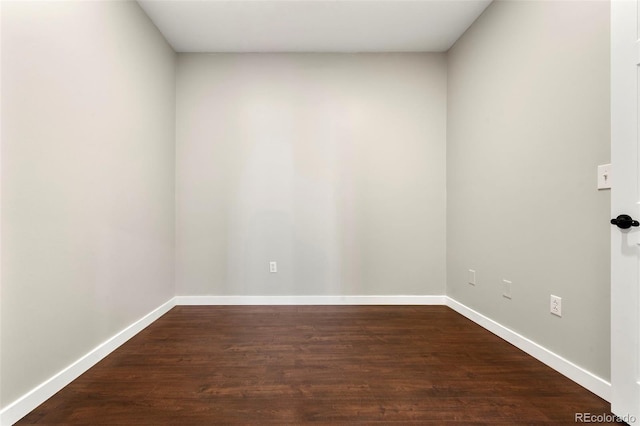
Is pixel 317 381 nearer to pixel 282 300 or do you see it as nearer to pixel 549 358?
pixel 549 358

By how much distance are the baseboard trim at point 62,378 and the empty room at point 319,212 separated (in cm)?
2

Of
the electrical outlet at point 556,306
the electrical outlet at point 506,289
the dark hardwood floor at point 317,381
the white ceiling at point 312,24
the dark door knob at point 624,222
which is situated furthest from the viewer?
the white ceiling at point 312,24

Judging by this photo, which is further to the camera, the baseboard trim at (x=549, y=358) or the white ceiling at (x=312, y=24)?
the white ceiling at (x=312, y=24)

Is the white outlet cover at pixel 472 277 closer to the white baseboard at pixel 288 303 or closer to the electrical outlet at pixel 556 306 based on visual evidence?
the white baseboard at pixel 288 303

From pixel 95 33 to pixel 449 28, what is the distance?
114 inches

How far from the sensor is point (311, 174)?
3.34 m

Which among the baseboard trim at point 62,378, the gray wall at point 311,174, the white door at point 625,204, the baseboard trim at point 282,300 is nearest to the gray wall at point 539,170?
the white door at point 625,204

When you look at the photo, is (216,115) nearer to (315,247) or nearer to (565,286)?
(315,247)

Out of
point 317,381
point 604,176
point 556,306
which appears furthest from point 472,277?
point 317,381

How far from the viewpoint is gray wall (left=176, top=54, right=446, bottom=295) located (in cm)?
332

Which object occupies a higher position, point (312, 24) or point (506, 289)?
point (312, 24)

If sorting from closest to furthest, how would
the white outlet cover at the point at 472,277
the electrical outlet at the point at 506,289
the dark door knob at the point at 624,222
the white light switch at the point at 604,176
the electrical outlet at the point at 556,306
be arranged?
1. the dark door knob at the point at 624,222
2. the white light switch at the point at 604,176
3. the electrical outlet at the point at 556,306
4. the electrical outlet at the point at 506,289
5. the white outlet cover at the point at 472,277

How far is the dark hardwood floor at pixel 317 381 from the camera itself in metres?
1.47

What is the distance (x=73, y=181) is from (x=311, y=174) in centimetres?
206
